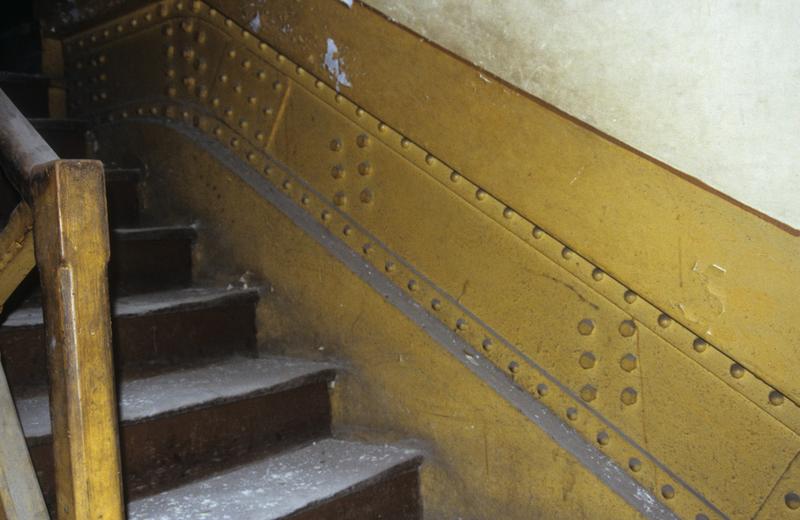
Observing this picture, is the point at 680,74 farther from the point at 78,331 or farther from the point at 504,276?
the point at 78,331

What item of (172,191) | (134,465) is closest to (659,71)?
(134,465)

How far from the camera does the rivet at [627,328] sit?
1861 mm

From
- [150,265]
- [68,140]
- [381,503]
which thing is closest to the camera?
[381,503]

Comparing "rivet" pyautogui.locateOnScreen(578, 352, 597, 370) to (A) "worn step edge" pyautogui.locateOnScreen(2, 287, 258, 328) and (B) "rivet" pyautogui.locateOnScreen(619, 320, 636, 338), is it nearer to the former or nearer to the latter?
(B) "rivet" pyautogui.locateOnScreen(619, 320, 636, 338)

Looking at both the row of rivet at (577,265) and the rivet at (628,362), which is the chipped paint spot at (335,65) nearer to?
the row of rivet at (577,265)

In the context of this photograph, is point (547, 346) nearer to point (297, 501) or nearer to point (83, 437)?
point (297, 501)

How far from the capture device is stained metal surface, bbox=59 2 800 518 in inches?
68.6

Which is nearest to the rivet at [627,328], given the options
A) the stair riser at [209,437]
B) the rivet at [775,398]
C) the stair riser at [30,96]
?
the rivet at [775,398]

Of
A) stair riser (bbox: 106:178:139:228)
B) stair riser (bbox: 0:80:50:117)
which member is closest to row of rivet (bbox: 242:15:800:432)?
stair riser (bbox: 106:178:139:228)

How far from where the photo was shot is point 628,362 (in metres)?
1.87

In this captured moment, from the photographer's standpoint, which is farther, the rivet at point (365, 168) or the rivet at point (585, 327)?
the rivet at point (365, 168)

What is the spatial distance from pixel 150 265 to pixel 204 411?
30.9 inches

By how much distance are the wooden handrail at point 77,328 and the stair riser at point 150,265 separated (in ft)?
4.17

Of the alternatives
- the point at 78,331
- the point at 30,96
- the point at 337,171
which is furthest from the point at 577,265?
the point at 30,96
